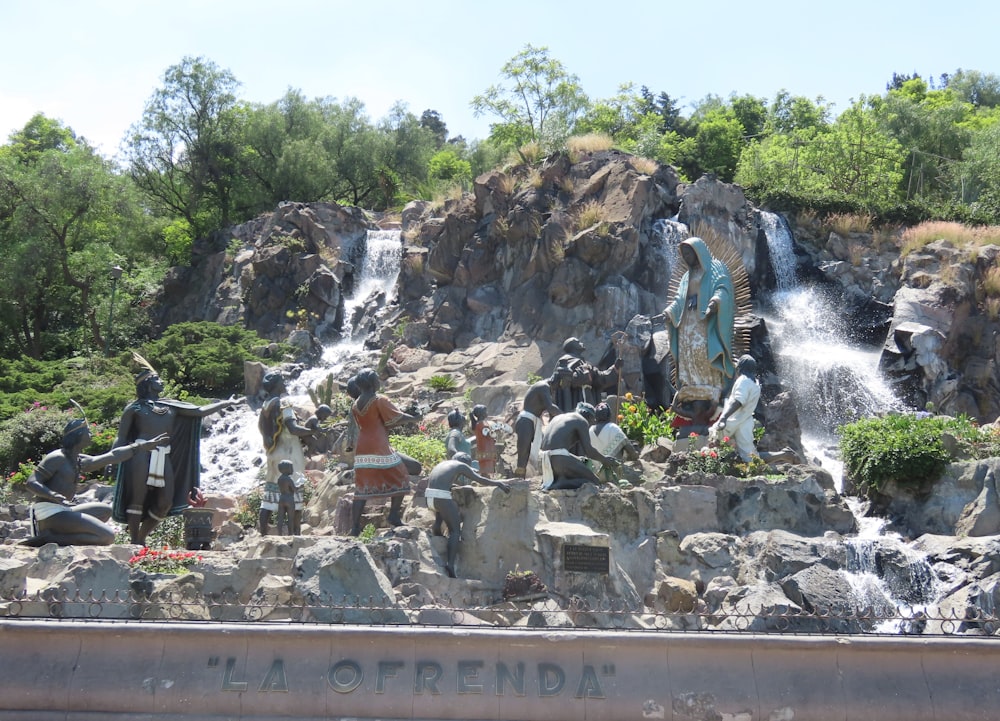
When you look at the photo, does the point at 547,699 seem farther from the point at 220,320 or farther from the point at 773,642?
the point at 220,320

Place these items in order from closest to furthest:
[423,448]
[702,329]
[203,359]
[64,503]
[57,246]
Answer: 1. [64,503]
2. [702,329]
3. [423,448]
4. [203,359]
5. [57,246]

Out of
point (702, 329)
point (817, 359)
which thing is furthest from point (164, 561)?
point (817, 359)

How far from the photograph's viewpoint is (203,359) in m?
29.6

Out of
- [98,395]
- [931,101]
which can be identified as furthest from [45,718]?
[931,101]

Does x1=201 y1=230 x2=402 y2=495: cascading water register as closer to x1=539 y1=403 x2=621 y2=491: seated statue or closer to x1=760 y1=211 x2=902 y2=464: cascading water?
x1=539 y1=403 x2=621 y2=491: seated statue

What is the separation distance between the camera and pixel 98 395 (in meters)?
27.5

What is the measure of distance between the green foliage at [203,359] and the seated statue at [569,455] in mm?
17410

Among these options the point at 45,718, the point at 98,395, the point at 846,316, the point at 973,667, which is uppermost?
the point at 846,316

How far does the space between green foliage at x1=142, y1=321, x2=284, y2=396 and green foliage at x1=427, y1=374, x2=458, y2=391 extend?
636 centimetres

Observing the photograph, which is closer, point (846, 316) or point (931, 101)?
point (846, 316)

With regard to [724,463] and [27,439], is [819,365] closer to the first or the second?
[724,463]

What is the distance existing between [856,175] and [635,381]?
18.5m

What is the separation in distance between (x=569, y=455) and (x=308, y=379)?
16619 mm

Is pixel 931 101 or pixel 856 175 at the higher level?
pixel 931 101
